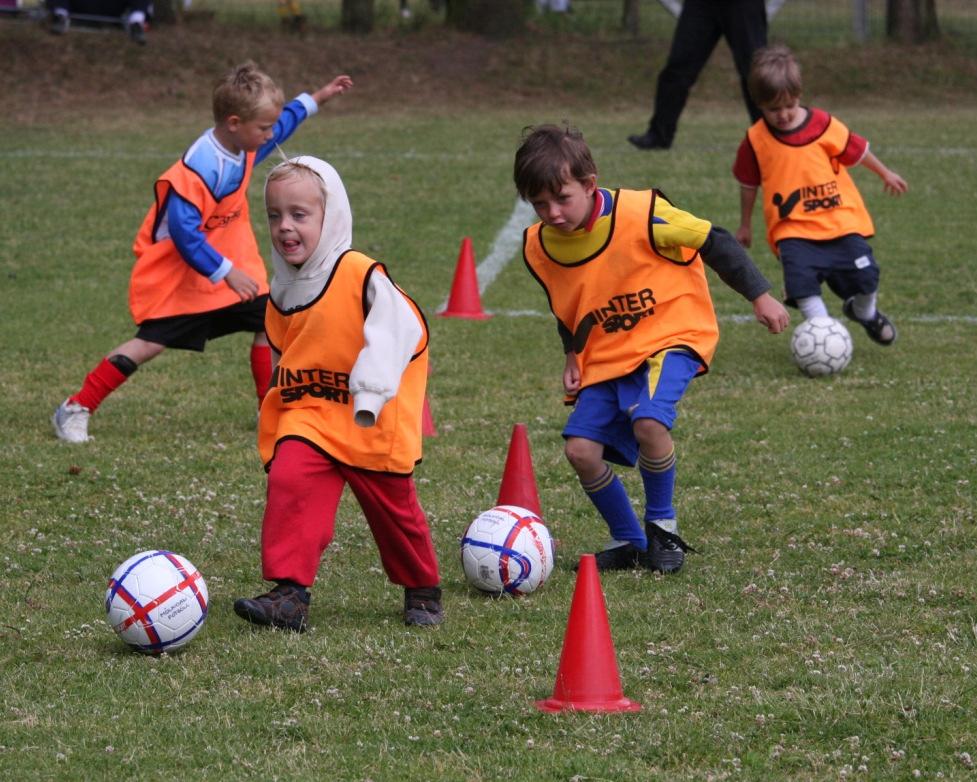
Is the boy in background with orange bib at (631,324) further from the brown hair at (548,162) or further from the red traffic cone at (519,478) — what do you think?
the red traffic cone at (519,478)

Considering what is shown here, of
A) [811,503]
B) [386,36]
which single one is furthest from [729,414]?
[386,36]

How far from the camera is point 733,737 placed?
4.00 metres

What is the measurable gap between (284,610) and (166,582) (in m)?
0.37

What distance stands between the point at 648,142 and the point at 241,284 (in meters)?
10.1

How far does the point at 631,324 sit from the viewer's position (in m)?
5.68

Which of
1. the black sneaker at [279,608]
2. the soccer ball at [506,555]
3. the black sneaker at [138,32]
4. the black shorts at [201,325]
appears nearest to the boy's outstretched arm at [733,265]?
the soccer ball at [506,555]

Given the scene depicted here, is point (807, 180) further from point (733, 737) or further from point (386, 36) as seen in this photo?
point (386, 36)

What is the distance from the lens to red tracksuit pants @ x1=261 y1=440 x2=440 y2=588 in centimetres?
493

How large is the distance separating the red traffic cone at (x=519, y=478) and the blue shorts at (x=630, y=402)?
33 centimetres

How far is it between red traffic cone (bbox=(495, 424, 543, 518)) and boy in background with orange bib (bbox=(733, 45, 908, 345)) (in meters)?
3.43

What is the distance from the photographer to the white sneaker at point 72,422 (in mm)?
7668

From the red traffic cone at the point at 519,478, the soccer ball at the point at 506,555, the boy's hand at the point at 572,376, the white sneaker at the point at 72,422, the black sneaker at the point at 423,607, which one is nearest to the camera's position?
the black sneaker at the point at 423,607

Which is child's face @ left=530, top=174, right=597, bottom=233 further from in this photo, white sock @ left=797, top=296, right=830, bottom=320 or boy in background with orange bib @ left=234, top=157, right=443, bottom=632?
white sock @ left=797, top=296, right=830, bottom=320

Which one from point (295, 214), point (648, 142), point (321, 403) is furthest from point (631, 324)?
point (648, 142)
